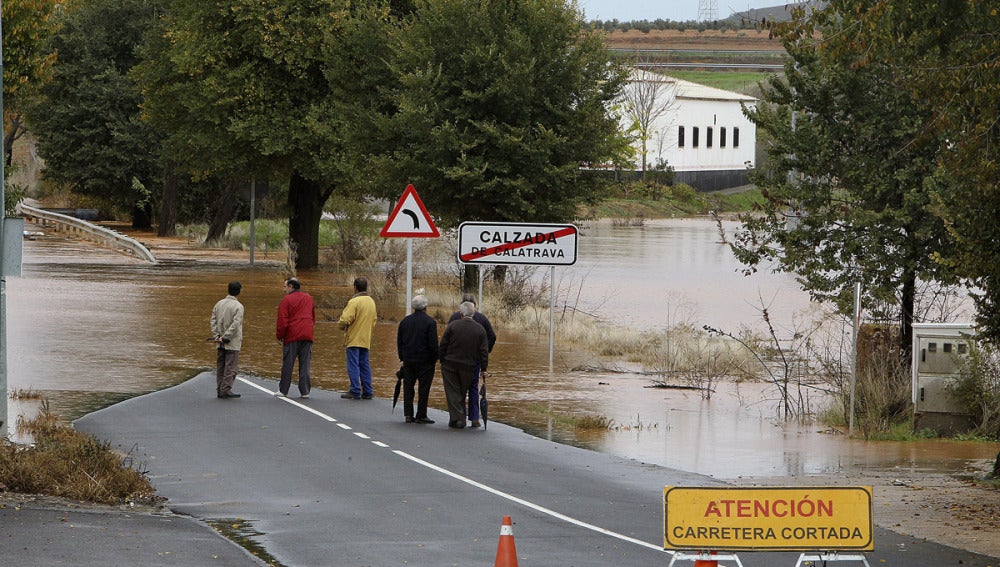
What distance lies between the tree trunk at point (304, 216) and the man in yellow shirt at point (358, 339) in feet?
86.8

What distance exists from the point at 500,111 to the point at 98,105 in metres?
35.1

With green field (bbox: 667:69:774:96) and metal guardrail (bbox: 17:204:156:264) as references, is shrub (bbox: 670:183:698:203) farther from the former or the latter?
metal guardrail (bbox: 17:204:156:264)

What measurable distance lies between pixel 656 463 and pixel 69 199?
71.6m

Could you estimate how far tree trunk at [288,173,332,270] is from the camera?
44.9 metres

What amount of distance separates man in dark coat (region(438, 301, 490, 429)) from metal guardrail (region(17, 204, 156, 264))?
31.0m

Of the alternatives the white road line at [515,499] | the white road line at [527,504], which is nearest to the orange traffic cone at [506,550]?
the white road line at [515,499]

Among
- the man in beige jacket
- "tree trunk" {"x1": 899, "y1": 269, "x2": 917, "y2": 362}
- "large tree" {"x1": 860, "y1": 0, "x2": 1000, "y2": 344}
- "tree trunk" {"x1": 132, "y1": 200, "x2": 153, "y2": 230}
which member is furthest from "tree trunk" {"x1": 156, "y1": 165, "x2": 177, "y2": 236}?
"large tree" {"x1": 860, "y1": 0, "x2": 1000, "y2": 344}

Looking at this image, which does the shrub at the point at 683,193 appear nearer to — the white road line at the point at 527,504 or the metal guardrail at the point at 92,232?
the metal guardrail at the point at 92,232

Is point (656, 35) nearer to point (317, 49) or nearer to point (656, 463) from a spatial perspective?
point (317, 49)

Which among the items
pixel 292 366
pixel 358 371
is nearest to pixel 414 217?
pixel 358 371

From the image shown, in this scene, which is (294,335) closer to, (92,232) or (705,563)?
(705,563)

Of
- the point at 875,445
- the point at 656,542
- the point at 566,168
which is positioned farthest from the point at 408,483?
the point at 566,168

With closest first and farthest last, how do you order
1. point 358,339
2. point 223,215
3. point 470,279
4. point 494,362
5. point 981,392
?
point 981,392
point 358,339
point 494,362
point 470,279
point 223,215

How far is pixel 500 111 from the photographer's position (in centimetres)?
3167
